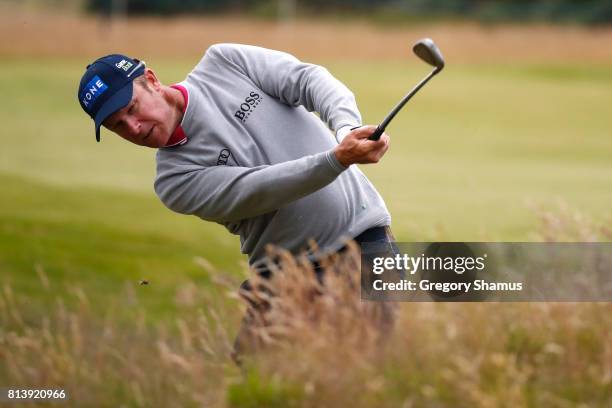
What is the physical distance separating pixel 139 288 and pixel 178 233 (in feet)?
5.05

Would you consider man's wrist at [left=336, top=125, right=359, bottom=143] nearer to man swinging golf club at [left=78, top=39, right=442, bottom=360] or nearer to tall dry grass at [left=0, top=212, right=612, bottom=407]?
man swinging golf club at [left=78, top=39, right=442, bottom=360]

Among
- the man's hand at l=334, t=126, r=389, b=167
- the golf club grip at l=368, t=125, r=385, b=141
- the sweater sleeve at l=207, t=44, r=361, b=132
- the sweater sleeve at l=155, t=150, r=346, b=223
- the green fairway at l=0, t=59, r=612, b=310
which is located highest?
the golf club grip at l=368, t=125, r=385, b=141

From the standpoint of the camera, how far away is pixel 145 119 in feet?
14.2

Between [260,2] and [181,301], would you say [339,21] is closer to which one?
[260,2]

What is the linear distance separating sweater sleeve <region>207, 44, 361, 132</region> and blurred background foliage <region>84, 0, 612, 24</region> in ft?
127

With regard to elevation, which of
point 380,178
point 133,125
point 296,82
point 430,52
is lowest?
point 380,178

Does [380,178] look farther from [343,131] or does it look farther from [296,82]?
[343,131]

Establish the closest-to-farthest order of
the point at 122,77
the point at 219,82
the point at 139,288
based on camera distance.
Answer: the point at 122,77
the point at 219,82
the point at 139,288

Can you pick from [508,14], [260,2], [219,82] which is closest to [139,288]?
[219,82]

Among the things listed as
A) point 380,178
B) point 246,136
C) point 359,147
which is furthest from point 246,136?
point 380,178

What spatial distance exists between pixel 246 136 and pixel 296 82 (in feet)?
0.96

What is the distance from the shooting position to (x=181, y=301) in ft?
23.5

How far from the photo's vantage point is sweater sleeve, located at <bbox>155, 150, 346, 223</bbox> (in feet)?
13.2

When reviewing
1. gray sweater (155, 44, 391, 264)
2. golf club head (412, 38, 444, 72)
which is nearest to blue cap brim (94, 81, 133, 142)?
gray sweater (155, 44, 391, 264)
